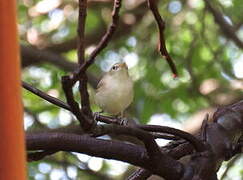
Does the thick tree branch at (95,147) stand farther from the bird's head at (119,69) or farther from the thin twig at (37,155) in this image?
the bird's head at (119,69)

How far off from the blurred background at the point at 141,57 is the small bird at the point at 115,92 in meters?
0.45

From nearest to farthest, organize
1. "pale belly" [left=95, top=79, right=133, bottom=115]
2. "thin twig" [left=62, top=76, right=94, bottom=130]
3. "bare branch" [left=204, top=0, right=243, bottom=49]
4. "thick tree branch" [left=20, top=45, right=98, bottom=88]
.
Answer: "thin twig" [left=62, top=76, right=94, bottom=130] < "pale belly" [left=95, top=79, right=133, bottom=115] < "bare branch" [left=204, top=0, right=243, bottom=49] < "thick tree branch" [left=20, top=45, right=98, bottom=88]

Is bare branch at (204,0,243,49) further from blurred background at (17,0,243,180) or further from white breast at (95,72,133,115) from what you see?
white breast at (95,72,133,115)

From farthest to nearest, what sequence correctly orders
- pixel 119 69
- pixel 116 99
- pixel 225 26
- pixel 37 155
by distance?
pixel 225 26
pixel 119 69
pixel 116 99
pixel 37 155

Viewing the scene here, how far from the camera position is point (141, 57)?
4801 mm

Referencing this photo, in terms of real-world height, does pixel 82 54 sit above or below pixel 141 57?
above

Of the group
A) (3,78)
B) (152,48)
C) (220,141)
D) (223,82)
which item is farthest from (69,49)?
(3,78)

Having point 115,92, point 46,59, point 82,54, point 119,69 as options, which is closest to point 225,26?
point 119,69

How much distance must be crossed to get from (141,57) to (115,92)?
1.41 metres

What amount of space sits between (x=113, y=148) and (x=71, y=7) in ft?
12.8

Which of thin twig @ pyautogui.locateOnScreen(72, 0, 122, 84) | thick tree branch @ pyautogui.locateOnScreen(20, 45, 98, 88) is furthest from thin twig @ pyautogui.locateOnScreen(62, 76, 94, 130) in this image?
thick tree branch @ pyautogui.locateOnScreen(20, 45, 98, 88)

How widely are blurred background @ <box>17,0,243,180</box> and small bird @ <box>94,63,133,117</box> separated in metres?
0.45

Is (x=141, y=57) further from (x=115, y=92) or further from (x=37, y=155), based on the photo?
(x=37, y=155)

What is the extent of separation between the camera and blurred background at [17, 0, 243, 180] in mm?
3986
